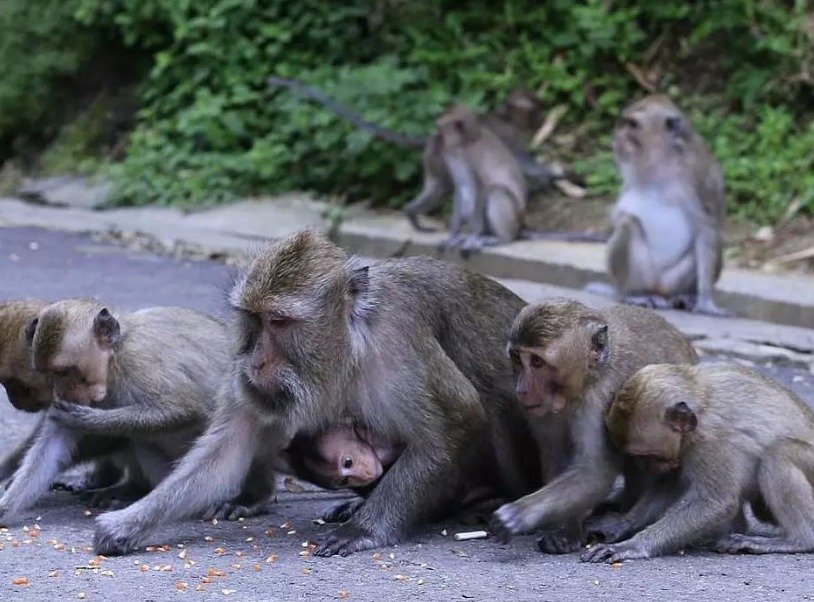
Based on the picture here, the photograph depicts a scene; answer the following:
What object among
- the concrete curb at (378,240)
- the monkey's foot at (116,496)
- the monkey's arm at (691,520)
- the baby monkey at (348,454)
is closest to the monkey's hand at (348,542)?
the baby monkey at (348,454)

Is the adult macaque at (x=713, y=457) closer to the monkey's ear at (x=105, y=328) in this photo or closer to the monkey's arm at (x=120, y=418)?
the monkey's arm at (x=120, y=418)

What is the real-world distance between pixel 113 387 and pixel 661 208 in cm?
724

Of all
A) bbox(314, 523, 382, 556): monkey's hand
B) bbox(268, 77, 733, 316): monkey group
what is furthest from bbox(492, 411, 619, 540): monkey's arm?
bbox(268, 77, 733, 316): monkey group

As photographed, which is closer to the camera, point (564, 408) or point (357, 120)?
point (564, 408)

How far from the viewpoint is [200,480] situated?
5781 millimetres

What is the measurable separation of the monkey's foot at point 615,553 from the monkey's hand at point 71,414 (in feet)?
6.22

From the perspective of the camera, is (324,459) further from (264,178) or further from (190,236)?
(264,178)

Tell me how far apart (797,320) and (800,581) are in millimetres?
6251

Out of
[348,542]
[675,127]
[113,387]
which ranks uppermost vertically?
[675,127]

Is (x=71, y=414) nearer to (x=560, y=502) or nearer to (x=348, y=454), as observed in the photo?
(x=348, y=454)

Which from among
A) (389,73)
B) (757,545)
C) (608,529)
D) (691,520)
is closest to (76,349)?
(608,529)

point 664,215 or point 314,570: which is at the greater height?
point 664,215

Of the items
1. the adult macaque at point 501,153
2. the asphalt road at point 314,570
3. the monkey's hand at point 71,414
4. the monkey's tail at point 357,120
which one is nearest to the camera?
the asphalt road at point 314,570

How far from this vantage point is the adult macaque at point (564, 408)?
5652 millimetres
